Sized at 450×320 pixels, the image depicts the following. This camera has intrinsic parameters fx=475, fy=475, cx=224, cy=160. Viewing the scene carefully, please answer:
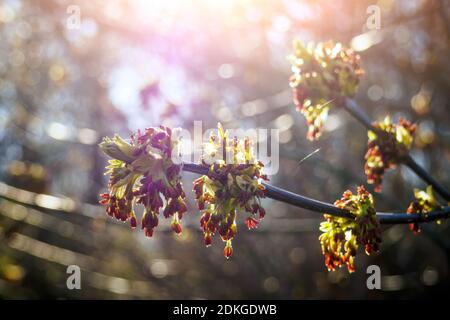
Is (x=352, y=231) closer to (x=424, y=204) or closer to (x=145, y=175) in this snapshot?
(x=424, y=204)

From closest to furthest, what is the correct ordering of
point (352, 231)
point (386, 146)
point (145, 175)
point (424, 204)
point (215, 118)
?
point (145, 175), point (352, 231), point (424, 204), point (386, 146), point (215, 118)

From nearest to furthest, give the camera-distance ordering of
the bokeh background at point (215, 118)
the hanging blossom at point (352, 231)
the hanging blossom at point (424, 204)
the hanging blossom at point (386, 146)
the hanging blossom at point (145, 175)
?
the hanging blossom at point (145, 175)
the hanging blossom at point (352, 231)
the hanging blossom at point (424, 204)
the hanging blossom at point (386, 146)
the bokeh background at point (215, 118)

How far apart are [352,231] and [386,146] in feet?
3.48

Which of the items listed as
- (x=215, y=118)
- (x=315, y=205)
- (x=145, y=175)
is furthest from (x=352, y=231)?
(x=215, y=118)

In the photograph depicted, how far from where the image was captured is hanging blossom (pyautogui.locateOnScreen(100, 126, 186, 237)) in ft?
6.03

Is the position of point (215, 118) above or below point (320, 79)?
above

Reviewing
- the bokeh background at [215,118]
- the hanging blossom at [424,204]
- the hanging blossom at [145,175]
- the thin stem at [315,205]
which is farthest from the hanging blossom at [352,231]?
the bokeh background at [215,118]

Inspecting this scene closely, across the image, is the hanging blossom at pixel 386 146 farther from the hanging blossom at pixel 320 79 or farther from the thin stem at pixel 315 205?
the thin stem at pixel 315 205

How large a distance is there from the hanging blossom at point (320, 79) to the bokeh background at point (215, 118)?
68.4 inches

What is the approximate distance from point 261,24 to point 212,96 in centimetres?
218

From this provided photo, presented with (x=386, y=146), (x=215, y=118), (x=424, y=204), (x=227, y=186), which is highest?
(x=215, y=118)

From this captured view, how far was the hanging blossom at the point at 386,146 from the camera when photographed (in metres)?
3.01

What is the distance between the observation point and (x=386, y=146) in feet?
9.93
